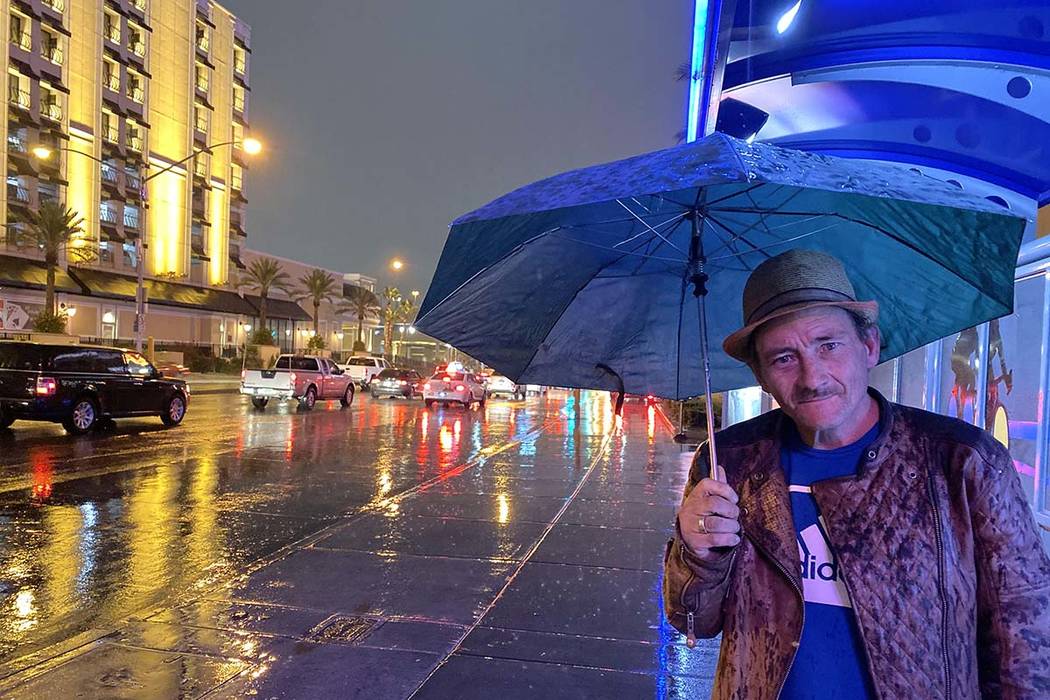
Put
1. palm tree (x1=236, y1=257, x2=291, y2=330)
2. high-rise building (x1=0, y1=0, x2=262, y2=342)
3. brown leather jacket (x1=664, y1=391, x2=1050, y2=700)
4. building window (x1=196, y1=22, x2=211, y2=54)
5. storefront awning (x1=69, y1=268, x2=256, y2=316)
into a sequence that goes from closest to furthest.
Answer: brown leather jacket (x1=664, y1=391, x2=1050, y2=700), high-rise building (x1=0, y1=0, x2=262, y2=342), storefront awning (x1=69, y1=268, x2=256, y2=316), palm tree (x1=236, y1=257, x2=291, y2=330), building window (x1=196, y1=22, x2=211, y2=54)

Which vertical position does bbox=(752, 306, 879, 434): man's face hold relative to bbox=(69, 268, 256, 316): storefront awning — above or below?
below

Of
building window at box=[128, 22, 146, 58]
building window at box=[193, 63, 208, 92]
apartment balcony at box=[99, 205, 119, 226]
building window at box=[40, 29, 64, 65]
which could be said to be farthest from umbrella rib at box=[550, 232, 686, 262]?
building window at box=[193, 63, 208, 92]

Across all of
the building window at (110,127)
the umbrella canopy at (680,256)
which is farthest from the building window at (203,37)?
the umbrella canopy at (680,256)

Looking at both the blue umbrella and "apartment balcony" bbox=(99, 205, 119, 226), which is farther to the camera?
"apartment balcony" bbox=(99, 205, 119, 226)

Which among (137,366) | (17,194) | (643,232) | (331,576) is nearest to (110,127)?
(17,194)

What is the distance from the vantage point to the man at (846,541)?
68.2 inches

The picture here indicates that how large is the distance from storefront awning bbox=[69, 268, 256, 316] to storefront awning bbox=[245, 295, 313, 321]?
1.31m

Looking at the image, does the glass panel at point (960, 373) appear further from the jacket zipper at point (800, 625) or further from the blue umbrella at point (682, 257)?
the jacket zipper at point (800, 625)

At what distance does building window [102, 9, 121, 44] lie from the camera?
51.7 meters

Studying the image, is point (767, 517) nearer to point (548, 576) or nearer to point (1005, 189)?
point (1005, 189)

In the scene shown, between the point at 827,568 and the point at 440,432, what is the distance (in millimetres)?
17320

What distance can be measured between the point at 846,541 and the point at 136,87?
63.6 meters

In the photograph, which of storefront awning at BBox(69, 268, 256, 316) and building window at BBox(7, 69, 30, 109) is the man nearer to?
storefront awning at BBox(69, 268, 256, 316)

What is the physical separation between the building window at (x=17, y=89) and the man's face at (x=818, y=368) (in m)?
54.6
